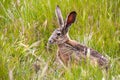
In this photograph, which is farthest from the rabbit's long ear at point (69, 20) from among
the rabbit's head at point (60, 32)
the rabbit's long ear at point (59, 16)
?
the rabbit's long ear at point (59, 16)

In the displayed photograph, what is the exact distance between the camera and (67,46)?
5820 millimetres

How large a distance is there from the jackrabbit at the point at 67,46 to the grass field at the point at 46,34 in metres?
0.11

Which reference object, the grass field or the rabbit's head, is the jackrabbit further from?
the grass field

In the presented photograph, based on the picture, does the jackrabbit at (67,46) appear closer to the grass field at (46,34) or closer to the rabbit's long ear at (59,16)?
the rabbit's long ear at (59,16)

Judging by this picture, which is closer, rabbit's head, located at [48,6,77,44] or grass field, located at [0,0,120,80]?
grass field, located at [0,0,120,80]

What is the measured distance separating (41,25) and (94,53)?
1.24 meters

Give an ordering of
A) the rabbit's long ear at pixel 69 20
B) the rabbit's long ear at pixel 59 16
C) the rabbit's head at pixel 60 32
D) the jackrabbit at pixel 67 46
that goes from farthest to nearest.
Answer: the rabbit's long ear at pixel 59 16, the rabbit's head at pixel 60 32, the rabbit's long ear at pixel 69 20, the jackrabbit at pixel 67 46

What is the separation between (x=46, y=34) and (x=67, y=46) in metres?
0.57

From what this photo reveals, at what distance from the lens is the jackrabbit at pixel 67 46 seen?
532 cm

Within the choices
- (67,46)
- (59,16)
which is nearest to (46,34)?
(59,16)

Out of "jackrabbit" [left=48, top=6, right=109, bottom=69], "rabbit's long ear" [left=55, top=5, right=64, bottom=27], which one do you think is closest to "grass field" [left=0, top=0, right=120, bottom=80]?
"jackrabbit" [left=48, top=6, right=109, bottom=69]

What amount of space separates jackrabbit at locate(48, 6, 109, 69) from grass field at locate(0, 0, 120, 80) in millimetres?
108

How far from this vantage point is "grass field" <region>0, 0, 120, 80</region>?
4.88 meters

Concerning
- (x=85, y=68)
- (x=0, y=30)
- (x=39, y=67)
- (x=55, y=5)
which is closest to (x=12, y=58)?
(x=39, y=67)
